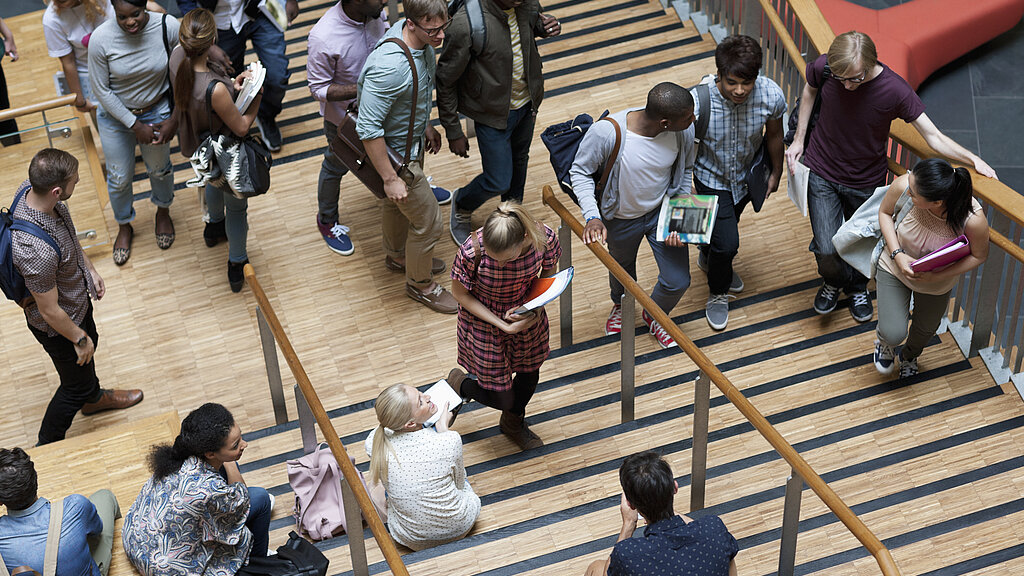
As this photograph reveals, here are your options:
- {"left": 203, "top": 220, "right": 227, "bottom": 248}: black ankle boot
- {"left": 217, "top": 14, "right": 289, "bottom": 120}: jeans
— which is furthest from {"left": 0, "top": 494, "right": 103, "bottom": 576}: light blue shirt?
{"left": 217, "top": 14, "right": 289, "bottom": 120}: jeans

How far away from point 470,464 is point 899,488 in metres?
2.02

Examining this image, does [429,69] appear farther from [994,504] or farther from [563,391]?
[994,504]

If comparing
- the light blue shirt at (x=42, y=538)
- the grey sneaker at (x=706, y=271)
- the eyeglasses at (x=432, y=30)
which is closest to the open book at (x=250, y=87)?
the eyeglasses at (x=432, y=30)

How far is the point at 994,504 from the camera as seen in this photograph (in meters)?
5.25

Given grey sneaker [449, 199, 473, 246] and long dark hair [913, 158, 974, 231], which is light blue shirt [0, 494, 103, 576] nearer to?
grey sneaker [449, 199, 473, 246]

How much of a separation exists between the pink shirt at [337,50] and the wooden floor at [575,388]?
1.14m

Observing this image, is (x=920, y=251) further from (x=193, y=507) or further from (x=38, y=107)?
(x=38, y=107)

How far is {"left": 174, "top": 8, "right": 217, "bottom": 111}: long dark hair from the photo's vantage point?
5668mm

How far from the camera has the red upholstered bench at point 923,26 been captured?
33.1ft

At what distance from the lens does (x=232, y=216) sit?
255 inches

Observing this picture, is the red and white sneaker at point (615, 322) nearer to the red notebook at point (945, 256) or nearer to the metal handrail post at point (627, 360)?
the metal handrail post at point (627, 360)

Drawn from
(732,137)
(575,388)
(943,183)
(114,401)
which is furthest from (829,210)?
(114,401)

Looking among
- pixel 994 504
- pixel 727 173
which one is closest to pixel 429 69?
pixel 727 173

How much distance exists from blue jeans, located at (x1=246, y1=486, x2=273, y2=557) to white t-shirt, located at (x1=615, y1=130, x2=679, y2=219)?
2.23 metres
